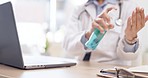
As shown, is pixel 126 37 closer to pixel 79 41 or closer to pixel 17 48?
pixel 79 41

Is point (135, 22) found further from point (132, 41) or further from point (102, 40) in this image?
point (102, 40)

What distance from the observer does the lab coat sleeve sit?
4.62 feet

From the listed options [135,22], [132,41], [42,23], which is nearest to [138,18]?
[135,22]

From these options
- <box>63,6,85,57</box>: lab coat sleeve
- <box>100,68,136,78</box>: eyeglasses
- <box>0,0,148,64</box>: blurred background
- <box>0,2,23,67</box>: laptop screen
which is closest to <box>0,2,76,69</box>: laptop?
<box>0,2,23,67</box>: laptop screen

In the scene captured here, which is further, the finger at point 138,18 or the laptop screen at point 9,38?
the finger at point 138,18

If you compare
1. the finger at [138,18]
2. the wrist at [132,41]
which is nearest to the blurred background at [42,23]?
the wrist at [132,41]

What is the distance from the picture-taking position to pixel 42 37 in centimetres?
281

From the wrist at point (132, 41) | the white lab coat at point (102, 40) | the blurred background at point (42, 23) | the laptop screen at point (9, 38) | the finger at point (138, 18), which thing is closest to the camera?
the laptop screen at point (9, 38)

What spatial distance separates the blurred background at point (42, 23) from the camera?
2.70 metres

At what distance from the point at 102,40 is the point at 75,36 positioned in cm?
15

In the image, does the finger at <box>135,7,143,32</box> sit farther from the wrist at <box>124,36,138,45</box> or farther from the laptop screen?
the laptop screen

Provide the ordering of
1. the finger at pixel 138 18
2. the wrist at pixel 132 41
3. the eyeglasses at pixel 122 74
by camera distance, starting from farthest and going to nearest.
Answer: the wrist at pixel 132 41
the finger at pixel 138 18
the eyeglasses at pixel 122 74

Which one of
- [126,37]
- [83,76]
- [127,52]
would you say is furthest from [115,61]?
[83,76]

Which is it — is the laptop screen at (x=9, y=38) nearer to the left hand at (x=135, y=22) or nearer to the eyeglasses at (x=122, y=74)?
the eyeglasses at (x=122, y=74)
